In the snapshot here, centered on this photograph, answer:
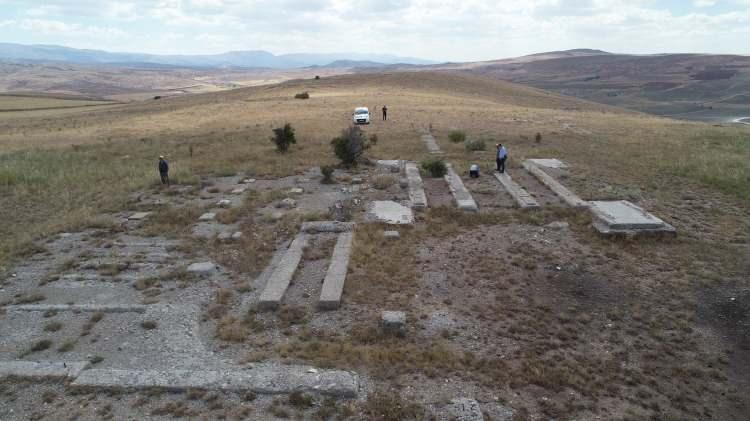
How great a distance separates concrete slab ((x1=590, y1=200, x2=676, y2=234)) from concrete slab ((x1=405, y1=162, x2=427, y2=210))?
495 centimetres

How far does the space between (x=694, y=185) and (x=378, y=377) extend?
15.8 metres

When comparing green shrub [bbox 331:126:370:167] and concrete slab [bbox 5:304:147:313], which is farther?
green shrub [bbox 331:126:370:167]

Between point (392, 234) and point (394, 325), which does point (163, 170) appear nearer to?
point (392, 234)

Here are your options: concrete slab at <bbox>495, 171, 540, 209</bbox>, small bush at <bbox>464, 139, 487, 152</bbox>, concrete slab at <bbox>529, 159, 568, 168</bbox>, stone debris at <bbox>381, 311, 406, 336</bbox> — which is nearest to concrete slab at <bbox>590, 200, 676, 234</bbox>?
concrete slab at <bbox>495, 171, 540, 209</bbox>

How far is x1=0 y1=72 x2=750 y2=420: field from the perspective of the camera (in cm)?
668

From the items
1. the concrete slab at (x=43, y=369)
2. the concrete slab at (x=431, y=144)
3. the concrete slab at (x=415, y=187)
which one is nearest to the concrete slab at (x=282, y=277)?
the concrete slab at (x=43, y=369)

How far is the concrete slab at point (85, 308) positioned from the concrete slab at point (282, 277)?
227 cm

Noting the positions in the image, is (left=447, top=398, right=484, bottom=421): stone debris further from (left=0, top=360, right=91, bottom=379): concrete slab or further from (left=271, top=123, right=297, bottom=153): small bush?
(left=271, top=123, right=297, bottom=153): small bush

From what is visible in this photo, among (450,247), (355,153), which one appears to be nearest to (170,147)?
(355,153)

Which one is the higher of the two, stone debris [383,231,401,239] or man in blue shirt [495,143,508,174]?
man in blue shirt [495,143,508,174]

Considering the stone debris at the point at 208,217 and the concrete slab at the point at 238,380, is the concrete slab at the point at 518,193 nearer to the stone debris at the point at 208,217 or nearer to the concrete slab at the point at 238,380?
the stone debris at the point at 208,217

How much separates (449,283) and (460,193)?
6.39m

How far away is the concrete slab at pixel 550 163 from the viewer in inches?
794

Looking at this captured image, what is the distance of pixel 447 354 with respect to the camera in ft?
24.3
